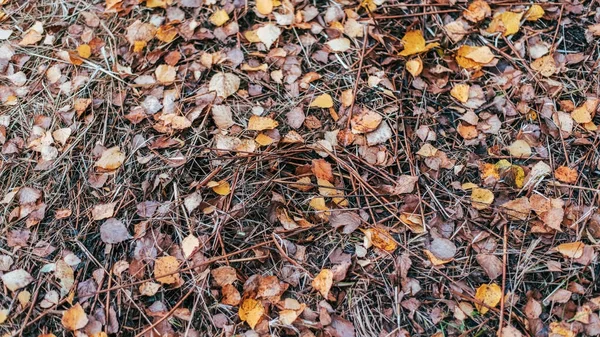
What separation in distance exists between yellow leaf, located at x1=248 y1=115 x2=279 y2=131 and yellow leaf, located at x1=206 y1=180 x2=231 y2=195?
0.23 metres

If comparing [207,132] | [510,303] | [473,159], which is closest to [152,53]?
[207,132]

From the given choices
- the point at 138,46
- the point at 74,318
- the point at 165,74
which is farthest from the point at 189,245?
the point at 138,46

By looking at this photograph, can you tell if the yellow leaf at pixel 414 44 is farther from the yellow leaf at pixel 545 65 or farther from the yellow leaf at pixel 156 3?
the yellow leaf at pixel 156 3

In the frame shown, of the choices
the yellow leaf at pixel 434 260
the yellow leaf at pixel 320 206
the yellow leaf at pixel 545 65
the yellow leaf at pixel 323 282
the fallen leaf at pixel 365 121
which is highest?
the yellow leaf at pixel 545 65

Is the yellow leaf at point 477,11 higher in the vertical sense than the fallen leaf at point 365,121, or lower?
higher

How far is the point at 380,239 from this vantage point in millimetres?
1725

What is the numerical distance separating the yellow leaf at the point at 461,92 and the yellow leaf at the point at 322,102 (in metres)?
0.48

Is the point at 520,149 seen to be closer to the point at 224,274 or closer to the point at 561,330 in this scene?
the point at 561,330

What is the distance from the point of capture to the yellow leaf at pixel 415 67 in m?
2.01

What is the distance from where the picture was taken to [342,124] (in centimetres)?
192

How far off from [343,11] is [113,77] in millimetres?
967

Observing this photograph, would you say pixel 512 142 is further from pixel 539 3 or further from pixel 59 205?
pixel 59 205

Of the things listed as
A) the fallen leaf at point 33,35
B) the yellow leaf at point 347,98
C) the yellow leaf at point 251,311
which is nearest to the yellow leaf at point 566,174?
the yellow leaf at point 347,98

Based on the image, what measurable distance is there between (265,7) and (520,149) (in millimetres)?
1153
